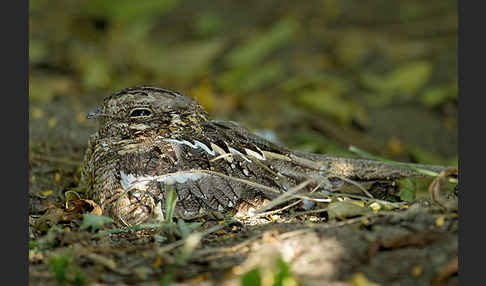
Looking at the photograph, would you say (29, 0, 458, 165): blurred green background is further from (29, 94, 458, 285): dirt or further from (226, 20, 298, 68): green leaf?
(29, 94, 458, 285): dirt

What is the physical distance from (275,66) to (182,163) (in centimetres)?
416

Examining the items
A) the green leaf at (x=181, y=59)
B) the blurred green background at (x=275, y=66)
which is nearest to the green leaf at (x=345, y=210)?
the blurred green background at (x=275, y=66)

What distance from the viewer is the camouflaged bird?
3172 mm

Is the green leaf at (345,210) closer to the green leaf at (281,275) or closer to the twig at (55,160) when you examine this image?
the green leaf at (281,275)

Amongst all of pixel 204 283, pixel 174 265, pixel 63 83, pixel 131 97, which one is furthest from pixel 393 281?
pixel 63 83

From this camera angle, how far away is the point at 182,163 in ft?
10.7

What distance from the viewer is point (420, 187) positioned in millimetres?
3570

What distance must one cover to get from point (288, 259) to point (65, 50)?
5170 mm

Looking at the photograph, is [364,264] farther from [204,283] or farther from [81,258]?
[81,258]

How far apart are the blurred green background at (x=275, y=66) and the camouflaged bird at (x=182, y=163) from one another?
1342mm

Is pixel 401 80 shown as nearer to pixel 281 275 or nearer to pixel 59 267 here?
pixel 281 275

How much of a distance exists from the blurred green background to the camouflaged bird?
134cm

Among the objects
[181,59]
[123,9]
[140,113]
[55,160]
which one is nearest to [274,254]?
[140,113]

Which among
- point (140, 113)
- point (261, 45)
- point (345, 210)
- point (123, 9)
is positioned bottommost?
point (345, 210)
